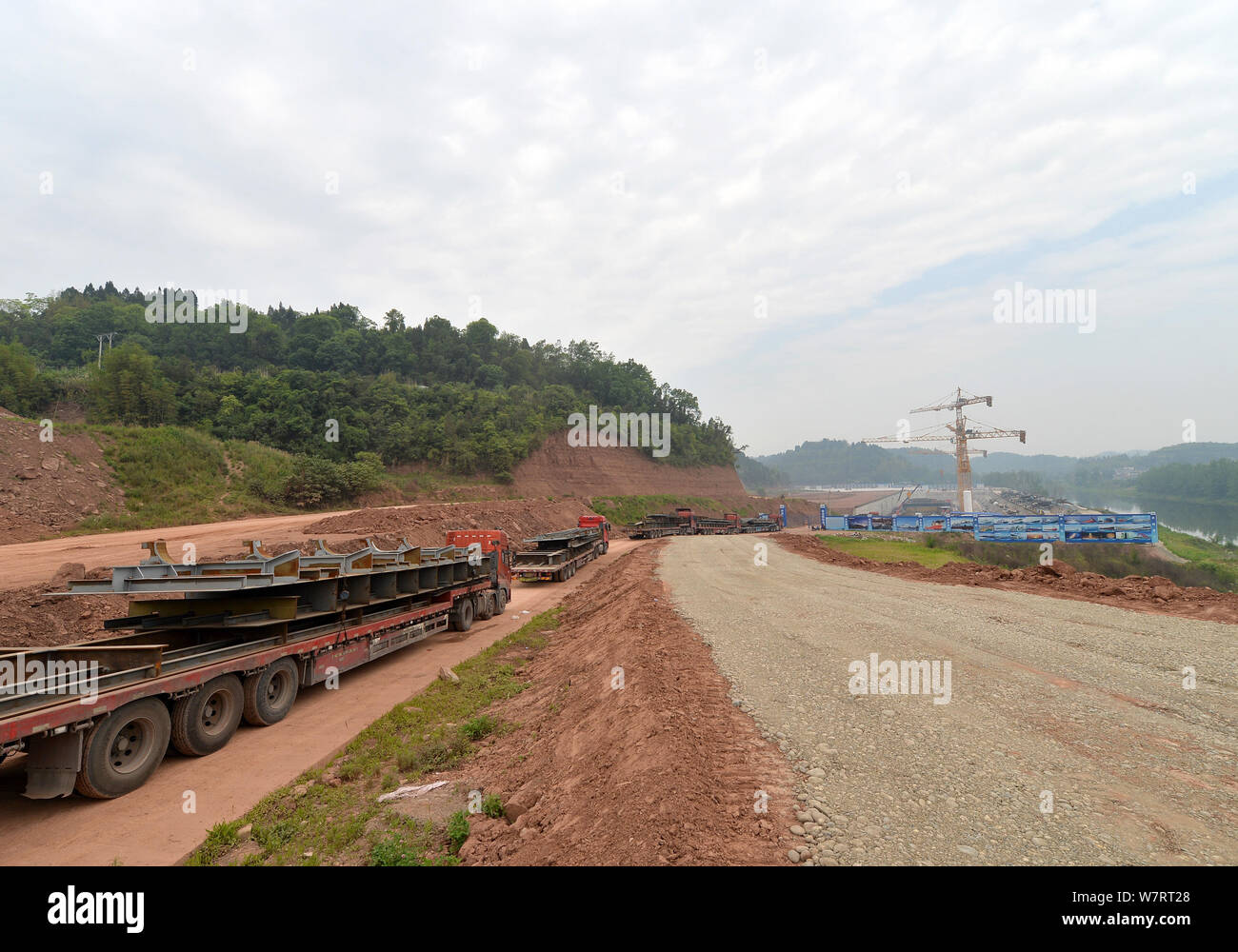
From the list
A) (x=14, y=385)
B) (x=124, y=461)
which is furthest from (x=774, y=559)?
(x=14, y=385)

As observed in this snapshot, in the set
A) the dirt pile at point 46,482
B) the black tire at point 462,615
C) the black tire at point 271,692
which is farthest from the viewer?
the dirt pile at point 46,482

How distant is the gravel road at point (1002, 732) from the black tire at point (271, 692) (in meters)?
7.17

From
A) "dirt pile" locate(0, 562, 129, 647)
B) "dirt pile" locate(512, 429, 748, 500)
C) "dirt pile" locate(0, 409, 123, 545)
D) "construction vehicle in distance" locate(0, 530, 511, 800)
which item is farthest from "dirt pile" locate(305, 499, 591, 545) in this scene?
"dirt pile" locate(512, 429, 748, 500)

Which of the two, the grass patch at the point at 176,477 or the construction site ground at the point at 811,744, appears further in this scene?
the grass patch at the point at 176,477

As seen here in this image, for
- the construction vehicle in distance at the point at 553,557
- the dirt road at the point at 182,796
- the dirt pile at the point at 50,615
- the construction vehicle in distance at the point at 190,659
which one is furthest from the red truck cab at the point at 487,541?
the dirt pile at the point at 50,615

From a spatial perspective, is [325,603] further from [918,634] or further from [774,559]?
[774,559]

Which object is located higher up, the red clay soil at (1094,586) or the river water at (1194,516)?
the red clay soil at (1094,586)

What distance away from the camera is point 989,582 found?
1578cm

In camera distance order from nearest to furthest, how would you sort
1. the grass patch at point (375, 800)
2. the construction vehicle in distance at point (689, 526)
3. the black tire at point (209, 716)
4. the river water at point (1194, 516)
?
the grass patch at point (375, 800)
the black tire at point (209, 716)
the construction vehicle in distance at point (689, 526)
the river water at point (1194, 516)

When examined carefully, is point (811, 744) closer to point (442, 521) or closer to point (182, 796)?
point (182, 796)

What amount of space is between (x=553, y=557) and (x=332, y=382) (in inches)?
1672

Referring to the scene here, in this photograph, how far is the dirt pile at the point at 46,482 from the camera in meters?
22.8
